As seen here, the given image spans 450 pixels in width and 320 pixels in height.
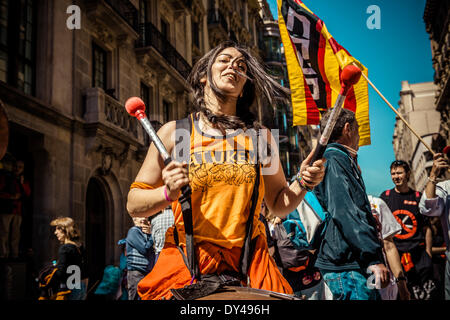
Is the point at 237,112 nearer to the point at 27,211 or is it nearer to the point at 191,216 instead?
the point at 191,216

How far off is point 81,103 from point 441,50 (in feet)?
85.5

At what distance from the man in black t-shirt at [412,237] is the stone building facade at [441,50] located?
21.2m

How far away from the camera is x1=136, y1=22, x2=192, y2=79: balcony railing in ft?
45.9

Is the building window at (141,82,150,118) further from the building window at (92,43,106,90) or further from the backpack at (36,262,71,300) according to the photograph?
the backpack at (36,262,71,300)

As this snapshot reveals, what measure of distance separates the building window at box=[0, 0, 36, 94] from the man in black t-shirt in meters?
7.76

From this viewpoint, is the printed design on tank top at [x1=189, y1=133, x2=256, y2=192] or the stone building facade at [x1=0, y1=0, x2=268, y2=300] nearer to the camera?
the printed design on tank top at [x1=189, y1=133, x2=256, y2=192]

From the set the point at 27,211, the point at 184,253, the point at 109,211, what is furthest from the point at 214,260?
the point at 109,211

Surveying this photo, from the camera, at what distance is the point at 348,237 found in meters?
2.52

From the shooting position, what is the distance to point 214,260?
1.58 metres

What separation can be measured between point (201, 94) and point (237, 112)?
0.21m

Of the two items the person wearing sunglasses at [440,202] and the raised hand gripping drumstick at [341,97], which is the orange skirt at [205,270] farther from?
the person wearing sunglasses at [440,202]

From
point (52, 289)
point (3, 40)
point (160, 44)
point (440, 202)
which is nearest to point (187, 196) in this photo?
point (440, 202)

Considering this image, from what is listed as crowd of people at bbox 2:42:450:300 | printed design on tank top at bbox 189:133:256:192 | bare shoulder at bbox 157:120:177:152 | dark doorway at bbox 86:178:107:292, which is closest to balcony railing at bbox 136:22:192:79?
dark doorway at bbox 86:178:107:292

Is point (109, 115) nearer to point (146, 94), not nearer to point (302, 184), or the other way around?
point (146, 94)
